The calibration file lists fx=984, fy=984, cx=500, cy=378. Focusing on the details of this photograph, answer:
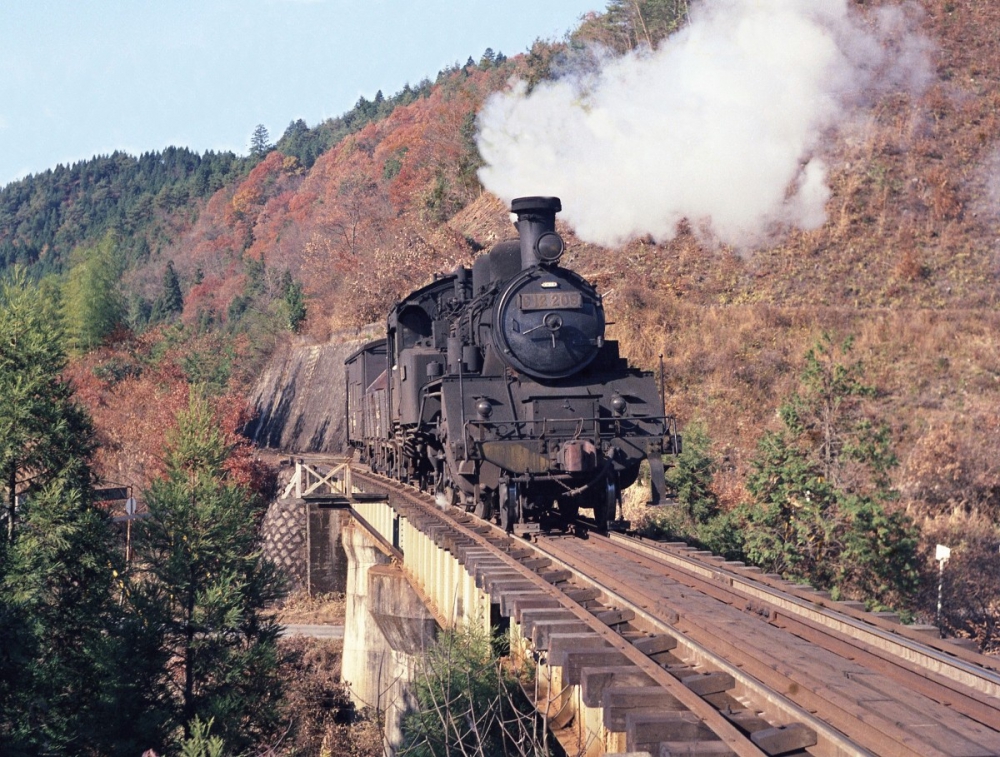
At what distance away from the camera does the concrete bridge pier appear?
52.6ft

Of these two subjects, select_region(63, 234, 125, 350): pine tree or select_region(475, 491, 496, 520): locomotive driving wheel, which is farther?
select_region(63, 234, 125, 350): pine tree

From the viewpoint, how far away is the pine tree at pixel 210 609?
1742cm

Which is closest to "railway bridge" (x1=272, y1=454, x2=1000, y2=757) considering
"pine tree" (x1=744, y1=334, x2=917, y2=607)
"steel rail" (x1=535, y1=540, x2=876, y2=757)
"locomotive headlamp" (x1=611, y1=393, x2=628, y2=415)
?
"steel rail" (x1=535, y1=540, x2=876, y2=757)

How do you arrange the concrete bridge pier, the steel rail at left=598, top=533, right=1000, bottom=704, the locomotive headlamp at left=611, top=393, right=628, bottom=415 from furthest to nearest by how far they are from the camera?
the concrete bridge pier → the locomotive headlamp at left=611, top=393, right=628, bottom=415 → the steel rail at left=598, top=533, right=1000, bottom=704

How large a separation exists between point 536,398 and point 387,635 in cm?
669

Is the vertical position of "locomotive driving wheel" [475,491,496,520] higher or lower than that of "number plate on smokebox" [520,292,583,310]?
lower

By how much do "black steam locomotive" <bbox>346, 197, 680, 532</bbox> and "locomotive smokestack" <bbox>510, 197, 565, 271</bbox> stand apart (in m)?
0.01

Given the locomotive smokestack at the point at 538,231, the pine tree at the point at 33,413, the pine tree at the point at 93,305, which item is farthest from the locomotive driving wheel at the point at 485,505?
the pine tree at the point at 93,305

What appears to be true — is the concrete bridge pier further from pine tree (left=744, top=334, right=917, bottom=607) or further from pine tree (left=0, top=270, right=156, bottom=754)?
pine tree (left=744, top=334, right=917, bottom=607)

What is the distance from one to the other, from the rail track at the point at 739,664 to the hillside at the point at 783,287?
1050cm

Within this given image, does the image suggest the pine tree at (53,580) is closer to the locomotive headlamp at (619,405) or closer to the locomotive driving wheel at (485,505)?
the locomotive driving wheel at (485,505)

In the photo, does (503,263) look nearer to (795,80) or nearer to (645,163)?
(645,163)

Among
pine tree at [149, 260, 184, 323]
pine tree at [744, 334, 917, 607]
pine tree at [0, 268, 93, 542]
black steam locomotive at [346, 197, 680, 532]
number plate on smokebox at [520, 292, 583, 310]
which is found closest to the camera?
black steam locomotive at [346, 197, 680, 532]

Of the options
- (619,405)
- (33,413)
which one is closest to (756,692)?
(619,405)
